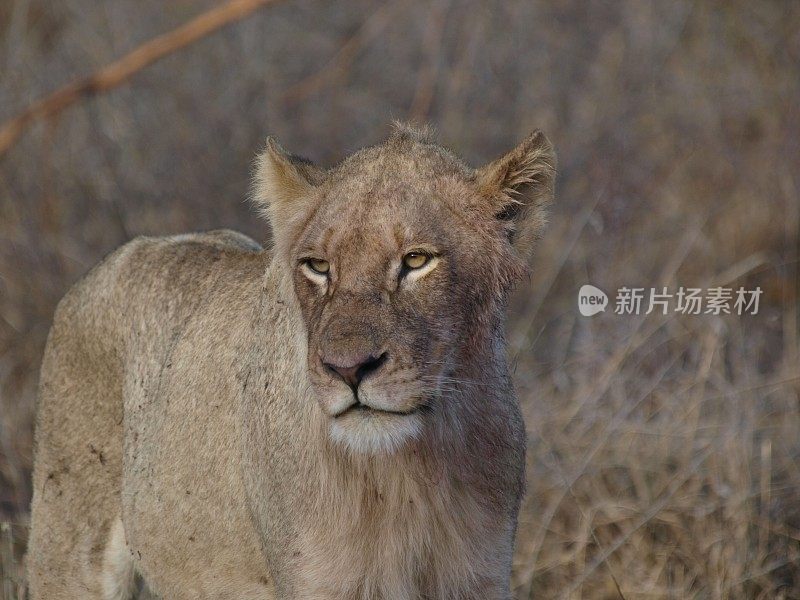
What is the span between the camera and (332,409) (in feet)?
10.4

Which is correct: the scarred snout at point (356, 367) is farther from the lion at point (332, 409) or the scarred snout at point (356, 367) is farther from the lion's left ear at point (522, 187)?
the lion's left ear at point (522, 187)

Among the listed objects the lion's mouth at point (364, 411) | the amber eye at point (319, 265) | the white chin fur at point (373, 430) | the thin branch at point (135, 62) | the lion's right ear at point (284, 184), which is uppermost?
the thin branch at point (135, 62)

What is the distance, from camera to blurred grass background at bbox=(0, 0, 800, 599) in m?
6.16

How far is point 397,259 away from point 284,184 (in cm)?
63

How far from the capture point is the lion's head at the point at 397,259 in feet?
10.3

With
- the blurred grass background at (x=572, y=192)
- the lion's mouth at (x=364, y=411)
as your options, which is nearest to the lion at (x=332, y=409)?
the lion's mouth at (x=364, y=411)

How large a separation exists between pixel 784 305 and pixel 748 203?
1318 millimetres

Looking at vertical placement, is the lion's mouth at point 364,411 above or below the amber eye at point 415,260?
below

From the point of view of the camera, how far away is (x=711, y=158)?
10.7 m

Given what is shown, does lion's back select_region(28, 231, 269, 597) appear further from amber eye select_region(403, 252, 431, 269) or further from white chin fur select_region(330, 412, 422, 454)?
white chin fur select_region(330, 412, 422, 454)

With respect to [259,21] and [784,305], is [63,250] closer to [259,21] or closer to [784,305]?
[259,21]

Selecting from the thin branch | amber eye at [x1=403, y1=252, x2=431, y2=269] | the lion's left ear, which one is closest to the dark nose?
amber eye at [x1=403, y1=252, x2=431, y2=269]

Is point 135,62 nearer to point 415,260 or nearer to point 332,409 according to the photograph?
point 415,260

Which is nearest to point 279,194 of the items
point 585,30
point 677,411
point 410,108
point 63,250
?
point 677,411
